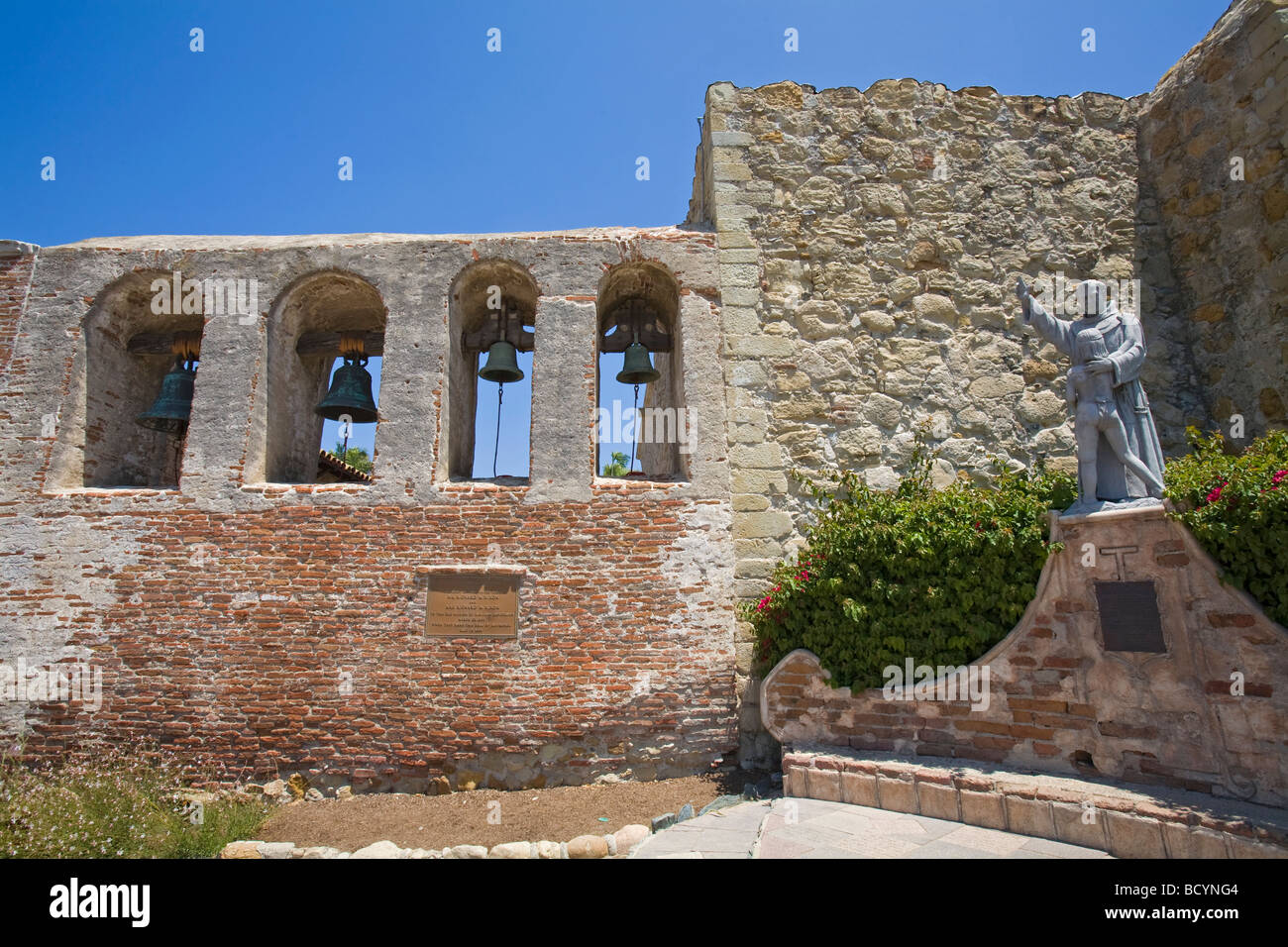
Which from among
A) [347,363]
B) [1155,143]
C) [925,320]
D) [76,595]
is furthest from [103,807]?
[1155,143]

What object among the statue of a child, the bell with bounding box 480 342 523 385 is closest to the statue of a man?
the statue of a child

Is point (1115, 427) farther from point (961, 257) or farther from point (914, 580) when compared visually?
point (961, 257)

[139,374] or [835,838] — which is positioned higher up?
[139,374]

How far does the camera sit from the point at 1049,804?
158 inches

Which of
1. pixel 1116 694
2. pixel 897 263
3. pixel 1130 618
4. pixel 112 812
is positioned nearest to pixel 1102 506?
pixel 1130 618

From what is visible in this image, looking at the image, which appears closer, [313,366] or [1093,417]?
[1093,417]

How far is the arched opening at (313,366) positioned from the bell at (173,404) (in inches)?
33.0

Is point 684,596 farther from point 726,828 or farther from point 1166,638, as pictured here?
point 1166,638

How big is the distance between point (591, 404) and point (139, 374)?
5568 mm

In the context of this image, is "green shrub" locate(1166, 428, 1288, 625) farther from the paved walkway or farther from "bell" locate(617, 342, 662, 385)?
"bell" locate(617, 342, 662, 385)

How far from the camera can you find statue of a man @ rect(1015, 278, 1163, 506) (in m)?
4.88

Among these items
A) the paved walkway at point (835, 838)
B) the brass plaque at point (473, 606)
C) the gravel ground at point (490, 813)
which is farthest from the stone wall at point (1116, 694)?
the brass plaque at point (473, 606)
